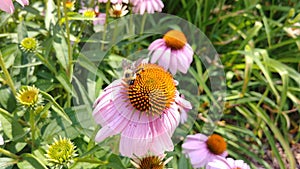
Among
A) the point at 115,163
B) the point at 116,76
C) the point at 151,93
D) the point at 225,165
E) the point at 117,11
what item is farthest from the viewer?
the point at 117,11

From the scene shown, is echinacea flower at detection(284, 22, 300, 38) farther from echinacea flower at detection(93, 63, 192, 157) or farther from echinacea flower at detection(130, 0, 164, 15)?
echinacea flower at detection(93, 63, 192, 157)

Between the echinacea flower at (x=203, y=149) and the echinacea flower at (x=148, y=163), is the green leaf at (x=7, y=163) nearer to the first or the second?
the echinacea flower at (x=148, y=163)

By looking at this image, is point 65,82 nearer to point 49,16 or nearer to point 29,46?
point 29,46

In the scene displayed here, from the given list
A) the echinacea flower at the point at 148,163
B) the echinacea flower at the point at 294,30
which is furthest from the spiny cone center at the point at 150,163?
the echinacea flower at the point at 294,30

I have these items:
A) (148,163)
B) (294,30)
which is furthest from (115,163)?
(294,30)

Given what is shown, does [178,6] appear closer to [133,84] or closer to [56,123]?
[56,123]
